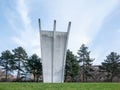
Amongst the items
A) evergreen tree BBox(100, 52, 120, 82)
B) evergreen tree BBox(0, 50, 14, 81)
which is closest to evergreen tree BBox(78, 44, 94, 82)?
evergreen tree BBox(100, 52, 120, 82)

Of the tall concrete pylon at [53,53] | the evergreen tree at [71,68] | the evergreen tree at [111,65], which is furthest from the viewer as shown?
the evergreen tree at [111,65]

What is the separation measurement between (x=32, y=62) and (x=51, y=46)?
16.0 m

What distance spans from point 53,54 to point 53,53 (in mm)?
131

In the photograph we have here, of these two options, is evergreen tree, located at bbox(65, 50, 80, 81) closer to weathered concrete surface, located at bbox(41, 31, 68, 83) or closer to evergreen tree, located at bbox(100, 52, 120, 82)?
evergreen tree, located at bbox(100, 52, 120, 82)

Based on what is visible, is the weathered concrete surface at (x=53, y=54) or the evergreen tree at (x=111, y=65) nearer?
the weathered concrete surface at (x=53, y=54)

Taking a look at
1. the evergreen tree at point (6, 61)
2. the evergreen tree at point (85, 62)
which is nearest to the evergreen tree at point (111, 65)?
the evergreen tree at point (85, 62)

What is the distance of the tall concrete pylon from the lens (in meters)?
29.0

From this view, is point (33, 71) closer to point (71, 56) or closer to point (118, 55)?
point (71, 56)

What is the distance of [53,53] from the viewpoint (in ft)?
96.6

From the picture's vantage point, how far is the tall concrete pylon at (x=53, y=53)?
29.0 m

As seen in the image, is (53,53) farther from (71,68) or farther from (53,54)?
(71,68)

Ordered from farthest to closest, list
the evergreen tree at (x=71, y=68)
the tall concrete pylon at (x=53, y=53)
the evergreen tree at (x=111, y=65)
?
the evergreen tree at (x=111, y=65) < the evergreen tree at (x=71, y=68) < the tall concrete pylon at (x=53, y=53)

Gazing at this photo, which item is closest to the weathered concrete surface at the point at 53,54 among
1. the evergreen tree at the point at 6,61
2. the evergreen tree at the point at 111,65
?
the evergreen tree at the point at 6,61

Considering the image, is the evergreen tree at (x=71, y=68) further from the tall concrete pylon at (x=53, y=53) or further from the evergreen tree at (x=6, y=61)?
the tall concrete pylon at (x=53, y=53)
